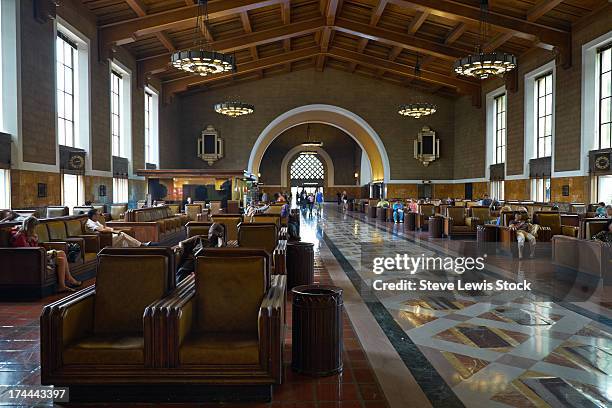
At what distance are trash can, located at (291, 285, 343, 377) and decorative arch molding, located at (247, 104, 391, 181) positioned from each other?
20.8 metres

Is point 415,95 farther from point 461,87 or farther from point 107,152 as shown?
point 107,152

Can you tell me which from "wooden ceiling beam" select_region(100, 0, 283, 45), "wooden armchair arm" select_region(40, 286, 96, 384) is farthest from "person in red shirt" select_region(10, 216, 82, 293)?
"wooden ceiling beam" select_region(100, 0, 283, 45)

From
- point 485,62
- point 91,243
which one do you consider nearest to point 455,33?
point 485,62

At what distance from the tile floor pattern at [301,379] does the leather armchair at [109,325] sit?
222 mm

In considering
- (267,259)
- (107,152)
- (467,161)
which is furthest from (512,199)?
(267,259)

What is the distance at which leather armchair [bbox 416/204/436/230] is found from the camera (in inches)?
548

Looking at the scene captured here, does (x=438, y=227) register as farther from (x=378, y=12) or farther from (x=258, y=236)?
(x=378, y=12)

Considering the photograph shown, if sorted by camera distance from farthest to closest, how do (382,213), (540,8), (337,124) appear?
(337,124)
(382,213)
(540,8)

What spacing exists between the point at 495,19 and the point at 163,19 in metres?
10.2

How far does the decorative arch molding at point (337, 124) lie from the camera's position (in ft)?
79.3

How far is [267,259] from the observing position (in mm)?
2986

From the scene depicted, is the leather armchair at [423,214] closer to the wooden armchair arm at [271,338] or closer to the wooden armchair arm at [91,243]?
the wooden armchair arm at [91,243]

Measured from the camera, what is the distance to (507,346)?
3.63 metres

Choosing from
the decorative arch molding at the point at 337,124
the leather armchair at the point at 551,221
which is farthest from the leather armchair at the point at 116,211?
the leather armchair at the point at 551,221
